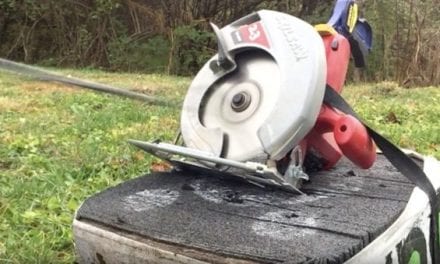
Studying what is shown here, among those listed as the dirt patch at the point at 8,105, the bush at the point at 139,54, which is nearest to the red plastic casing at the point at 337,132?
the dirt patch at the point at 8,105

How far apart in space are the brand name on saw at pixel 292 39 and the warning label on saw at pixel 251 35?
43mm

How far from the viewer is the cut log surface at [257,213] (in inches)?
47.7

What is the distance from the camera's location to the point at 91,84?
1.29 meters

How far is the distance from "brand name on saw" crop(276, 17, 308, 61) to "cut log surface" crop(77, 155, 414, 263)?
0.29m

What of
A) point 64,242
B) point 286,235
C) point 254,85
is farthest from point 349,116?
point 64,242

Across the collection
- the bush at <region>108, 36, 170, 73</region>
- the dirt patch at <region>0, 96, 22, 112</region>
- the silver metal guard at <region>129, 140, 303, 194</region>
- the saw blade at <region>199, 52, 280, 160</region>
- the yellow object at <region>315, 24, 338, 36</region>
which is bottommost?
the bush at <region>108, 36, 170, 73</region>

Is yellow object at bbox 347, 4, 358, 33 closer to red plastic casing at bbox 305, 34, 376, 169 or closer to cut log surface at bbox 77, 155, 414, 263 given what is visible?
red plastic casing at bbox 305, 34, 376, 169

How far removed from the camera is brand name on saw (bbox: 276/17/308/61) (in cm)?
149

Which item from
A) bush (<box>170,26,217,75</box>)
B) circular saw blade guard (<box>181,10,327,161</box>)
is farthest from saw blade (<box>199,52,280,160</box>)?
bush (<box>170,26,217,75</box>)

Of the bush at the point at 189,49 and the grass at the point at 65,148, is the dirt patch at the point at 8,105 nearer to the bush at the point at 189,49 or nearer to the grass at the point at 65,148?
the grass at the point at 65,148

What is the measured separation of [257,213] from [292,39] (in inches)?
15.2

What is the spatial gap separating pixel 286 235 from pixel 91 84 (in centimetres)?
43

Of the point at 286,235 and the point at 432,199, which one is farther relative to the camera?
the point at 432,199

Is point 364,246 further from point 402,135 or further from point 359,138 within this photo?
point 402,135
